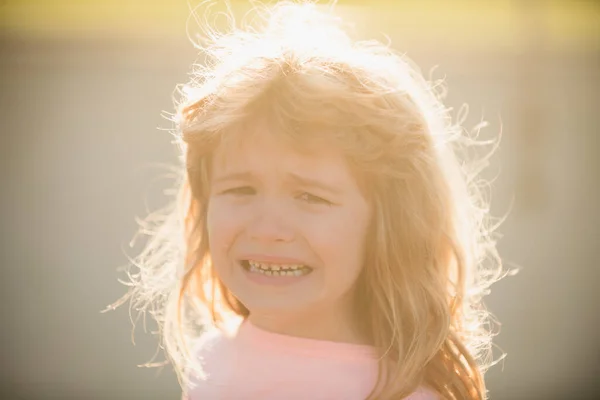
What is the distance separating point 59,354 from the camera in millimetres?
3986

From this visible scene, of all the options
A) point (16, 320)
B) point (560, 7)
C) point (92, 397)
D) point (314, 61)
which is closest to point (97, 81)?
point (16, 320)

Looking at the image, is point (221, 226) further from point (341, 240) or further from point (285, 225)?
point (341, 240)

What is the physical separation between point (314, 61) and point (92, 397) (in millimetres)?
2660

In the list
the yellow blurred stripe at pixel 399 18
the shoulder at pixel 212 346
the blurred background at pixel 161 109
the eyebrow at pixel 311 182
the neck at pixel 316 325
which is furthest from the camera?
the yellow blurred stripe at pixel 399 18

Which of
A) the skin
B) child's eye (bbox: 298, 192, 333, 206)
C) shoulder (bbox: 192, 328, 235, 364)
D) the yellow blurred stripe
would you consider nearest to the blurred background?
the yellow blurred stripe

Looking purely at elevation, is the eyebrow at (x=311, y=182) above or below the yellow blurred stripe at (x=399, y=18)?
below

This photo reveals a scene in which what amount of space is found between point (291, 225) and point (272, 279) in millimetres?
136

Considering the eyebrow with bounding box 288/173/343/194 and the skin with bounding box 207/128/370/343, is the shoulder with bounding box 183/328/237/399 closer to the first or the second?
the skin with bounding box 207/128/370/343

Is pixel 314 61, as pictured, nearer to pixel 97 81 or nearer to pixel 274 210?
pixel 274 210

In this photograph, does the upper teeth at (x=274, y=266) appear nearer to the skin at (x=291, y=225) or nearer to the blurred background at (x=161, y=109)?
the skin at (x=291, y=225)

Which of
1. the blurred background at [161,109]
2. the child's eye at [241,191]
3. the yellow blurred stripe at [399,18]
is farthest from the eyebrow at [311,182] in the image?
the yellow blurred stripe at [399,18]

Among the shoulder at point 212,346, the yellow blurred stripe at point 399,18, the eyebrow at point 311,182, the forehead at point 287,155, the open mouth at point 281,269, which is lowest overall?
the shoulder at point 212,346

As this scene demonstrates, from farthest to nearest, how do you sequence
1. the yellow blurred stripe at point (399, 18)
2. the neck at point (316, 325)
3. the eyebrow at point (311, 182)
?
the yellow blurred stripe at point (399, 18), the neck at point (316, 325), the eyebrow at point (311, 182)

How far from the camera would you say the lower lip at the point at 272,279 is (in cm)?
158
